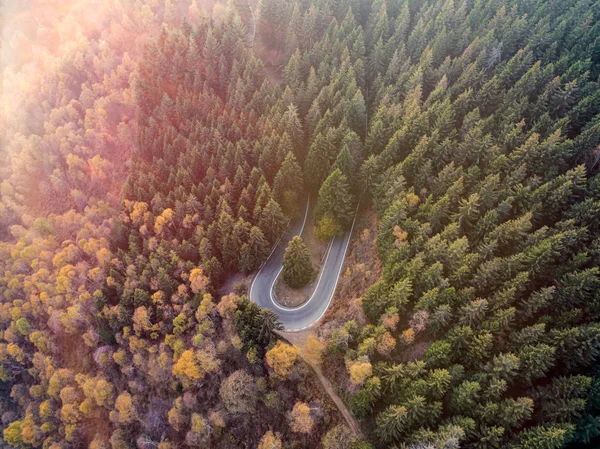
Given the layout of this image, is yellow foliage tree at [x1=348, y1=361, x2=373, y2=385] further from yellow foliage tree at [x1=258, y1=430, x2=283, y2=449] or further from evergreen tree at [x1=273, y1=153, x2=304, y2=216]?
evergreen tree at [x1=273, y1=153, x2=304, y2=216]

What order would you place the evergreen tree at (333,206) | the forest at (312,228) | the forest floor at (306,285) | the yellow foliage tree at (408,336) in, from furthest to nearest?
1. the evergreen tree at (333,206)
2. the forest floor at (306,285)
3. the yellow foliage tree at (408,336)
4. the forest at (312,228)

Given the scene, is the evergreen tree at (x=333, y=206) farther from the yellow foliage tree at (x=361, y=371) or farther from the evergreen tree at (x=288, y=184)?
the yellow foliage tree at (x=361, y=371)

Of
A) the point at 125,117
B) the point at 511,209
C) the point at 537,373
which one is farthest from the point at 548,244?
the point at 125,117

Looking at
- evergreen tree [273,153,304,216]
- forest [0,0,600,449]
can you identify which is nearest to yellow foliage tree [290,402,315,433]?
forest [0,0,600,449]

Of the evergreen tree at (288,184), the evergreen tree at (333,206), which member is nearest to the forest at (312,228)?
the evergreen tree at (333,206)

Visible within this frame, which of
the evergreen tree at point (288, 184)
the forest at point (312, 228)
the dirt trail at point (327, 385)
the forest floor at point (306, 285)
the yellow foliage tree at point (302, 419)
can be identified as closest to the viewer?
the forest at point (312, 228)

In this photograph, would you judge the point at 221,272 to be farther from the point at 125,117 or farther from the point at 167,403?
the point at 125,117
